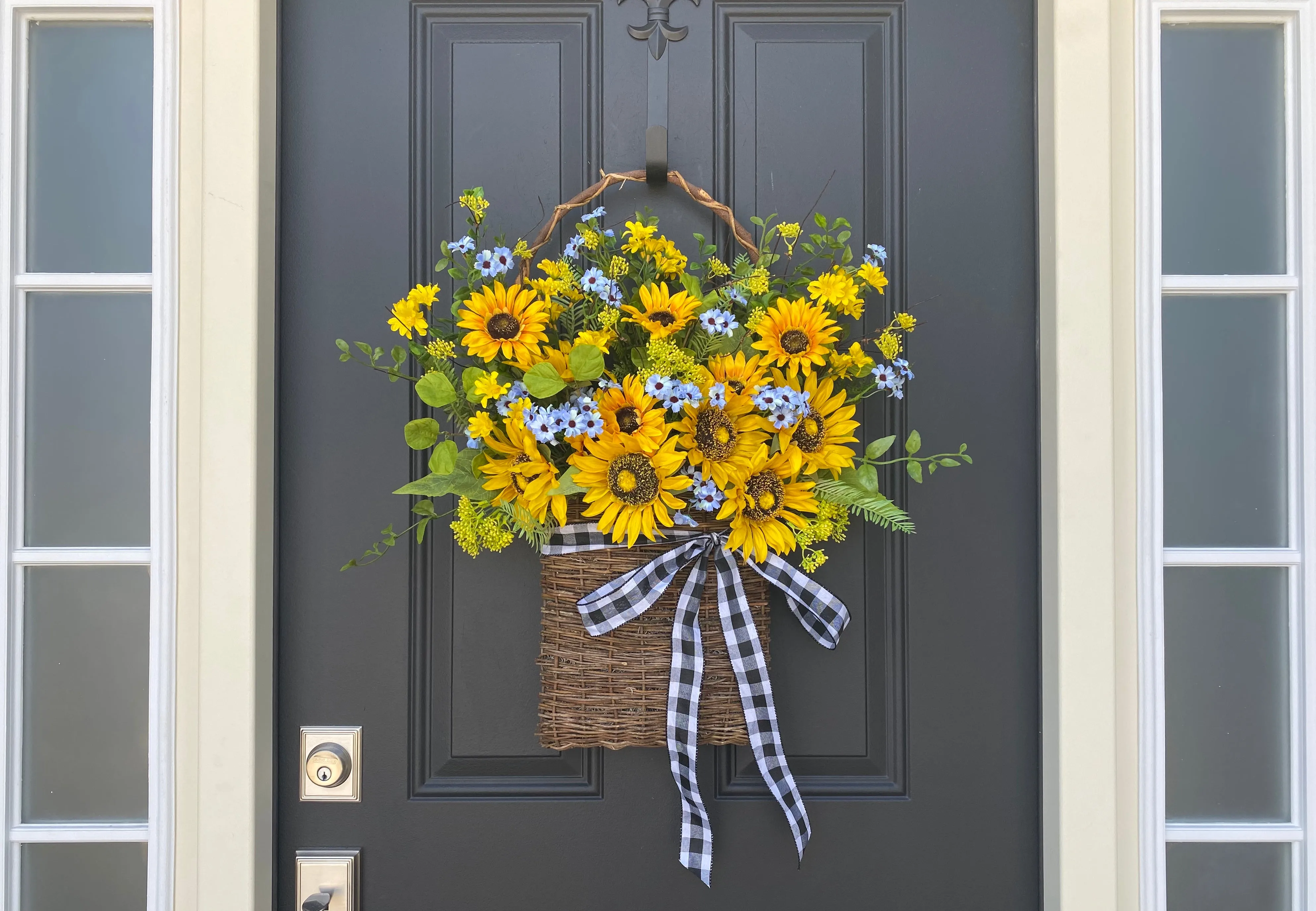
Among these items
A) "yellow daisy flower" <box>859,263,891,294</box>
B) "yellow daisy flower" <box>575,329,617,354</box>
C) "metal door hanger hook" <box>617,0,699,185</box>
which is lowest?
"yellow daisy flower" <box>575,329,617,354</box>

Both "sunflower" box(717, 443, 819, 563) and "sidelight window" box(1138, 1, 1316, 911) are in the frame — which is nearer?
"sunflower" box(717, 443, 819, 563)

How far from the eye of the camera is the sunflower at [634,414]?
798 millimetres

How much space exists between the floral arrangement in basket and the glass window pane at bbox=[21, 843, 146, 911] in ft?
2.07

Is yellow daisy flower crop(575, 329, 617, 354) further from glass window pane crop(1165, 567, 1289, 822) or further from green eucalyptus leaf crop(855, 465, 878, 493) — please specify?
glass window pane crop(1165, 567, 1289, 822)

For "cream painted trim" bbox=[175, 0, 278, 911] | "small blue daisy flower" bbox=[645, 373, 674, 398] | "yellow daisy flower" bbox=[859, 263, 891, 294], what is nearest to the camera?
"small blue daisy flower" bbox=[645, 373, 674, 398]

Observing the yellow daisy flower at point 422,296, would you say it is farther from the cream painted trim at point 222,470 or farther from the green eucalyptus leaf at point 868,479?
the green eucalyptus leaf at point 868,479

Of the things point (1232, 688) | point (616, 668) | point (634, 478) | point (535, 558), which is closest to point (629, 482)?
point (634, 478)

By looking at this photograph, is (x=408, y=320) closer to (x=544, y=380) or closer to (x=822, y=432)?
(x=544, y=380)

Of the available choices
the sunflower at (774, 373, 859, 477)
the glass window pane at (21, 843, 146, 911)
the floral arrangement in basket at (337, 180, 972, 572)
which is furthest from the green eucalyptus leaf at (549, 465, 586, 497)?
the glass window pane at (21, 843, 146, 911)

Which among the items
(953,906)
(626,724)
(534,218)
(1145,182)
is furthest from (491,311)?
(953,906)

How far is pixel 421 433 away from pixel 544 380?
0.17 metres

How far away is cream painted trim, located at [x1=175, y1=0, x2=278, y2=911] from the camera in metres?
1.00

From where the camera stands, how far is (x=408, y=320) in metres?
0.87

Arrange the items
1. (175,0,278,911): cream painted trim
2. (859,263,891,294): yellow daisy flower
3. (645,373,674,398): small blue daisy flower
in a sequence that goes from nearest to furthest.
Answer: (645,373,674,398): small blue daisy flower, (859,263,891,294): yellow daisy flower, (175,0,278,911): cream painted trim
